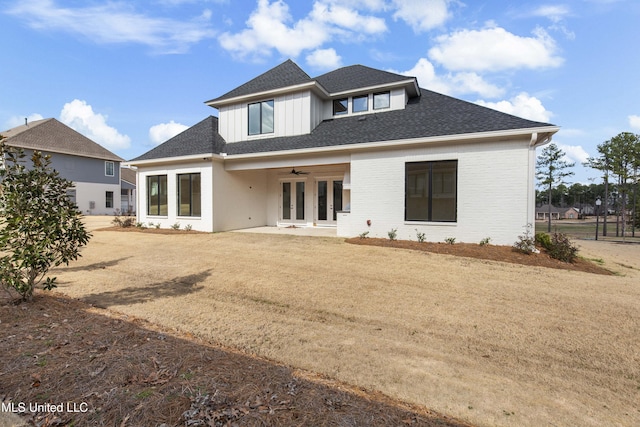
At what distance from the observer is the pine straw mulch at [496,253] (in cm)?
767

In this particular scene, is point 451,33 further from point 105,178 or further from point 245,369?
point 105,178

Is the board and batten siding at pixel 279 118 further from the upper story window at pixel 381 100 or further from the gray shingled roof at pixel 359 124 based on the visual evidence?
the upper story window at pixel 381 100

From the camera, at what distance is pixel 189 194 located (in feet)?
46.2

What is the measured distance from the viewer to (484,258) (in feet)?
26.9

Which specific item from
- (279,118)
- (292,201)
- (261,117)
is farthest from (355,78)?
(292,201)

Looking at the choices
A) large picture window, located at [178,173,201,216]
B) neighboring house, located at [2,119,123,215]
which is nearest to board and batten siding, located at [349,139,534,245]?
large picture window, located at [178,173,201,216]

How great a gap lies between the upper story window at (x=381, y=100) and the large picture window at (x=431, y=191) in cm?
430

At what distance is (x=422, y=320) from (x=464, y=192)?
A: 21.8ft

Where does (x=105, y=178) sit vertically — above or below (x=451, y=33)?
below

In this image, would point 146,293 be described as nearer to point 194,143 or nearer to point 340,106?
point 194,143

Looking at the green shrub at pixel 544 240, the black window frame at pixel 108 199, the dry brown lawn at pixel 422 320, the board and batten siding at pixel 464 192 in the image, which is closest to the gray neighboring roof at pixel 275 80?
the board and batten siding at pixel 464 192

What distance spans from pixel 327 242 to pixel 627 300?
750 cm

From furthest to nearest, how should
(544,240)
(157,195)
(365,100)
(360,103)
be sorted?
1. (157,195)
2. (360,103)
3. (365,100)
4. (544,240)

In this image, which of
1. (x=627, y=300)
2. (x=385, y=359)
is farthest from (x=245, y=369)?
(x=627, y=300)
